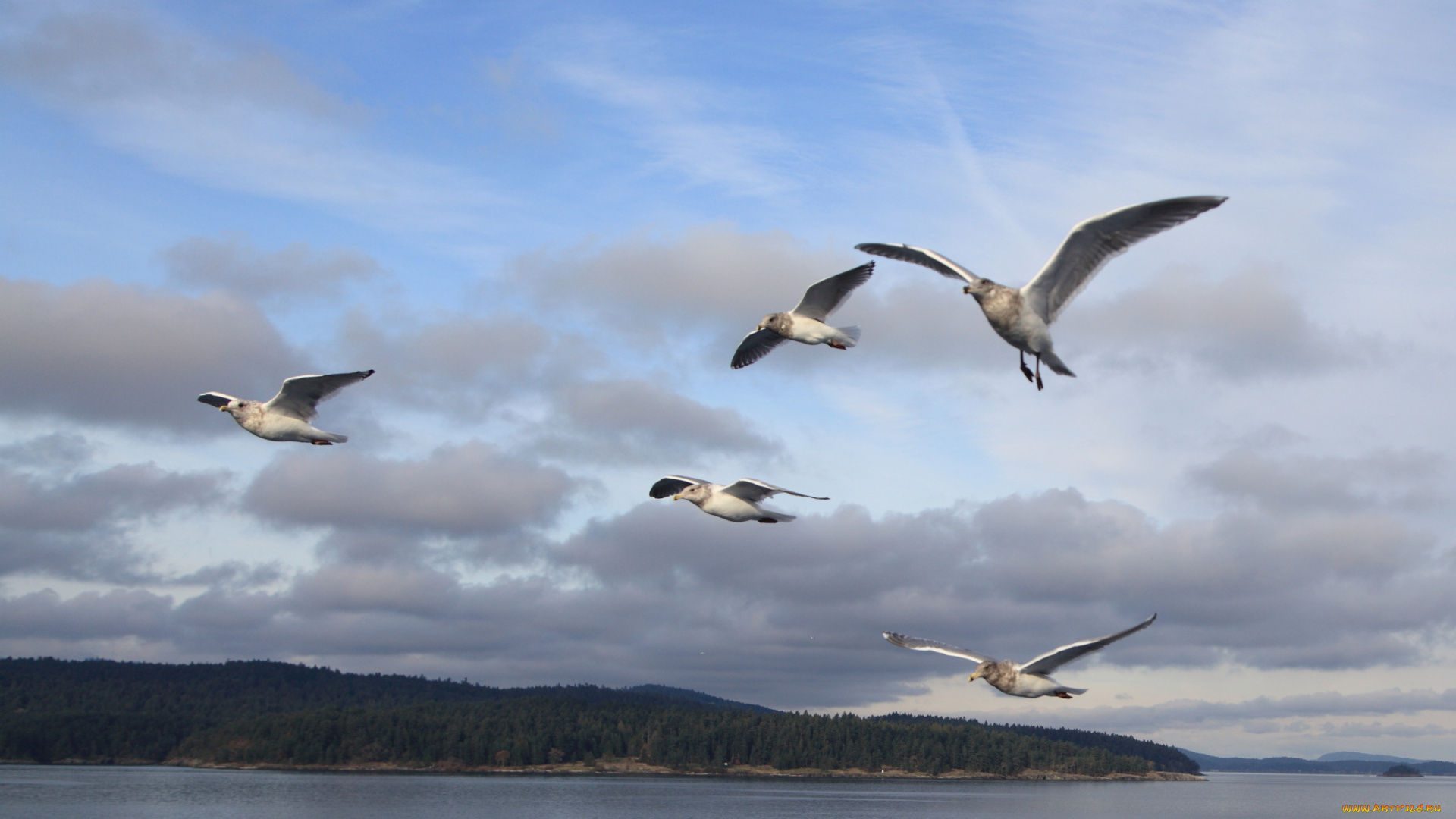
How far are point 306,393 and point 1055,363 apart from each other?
16775 millimetres

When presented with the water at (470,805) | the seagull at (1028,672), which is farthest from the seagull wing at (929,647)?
the water at (470,805)

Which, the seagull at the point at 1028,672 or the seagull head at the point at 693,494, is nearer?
the seagull at the point at 1028,672

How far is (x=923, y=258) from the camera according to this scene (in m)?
23.6

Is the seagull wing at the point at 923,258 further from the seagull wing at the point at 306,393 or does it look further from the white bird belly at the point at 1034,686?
the seagull wing at the point at 306,393

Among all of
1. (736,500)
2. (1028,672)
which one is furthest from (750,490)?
(1028,672)

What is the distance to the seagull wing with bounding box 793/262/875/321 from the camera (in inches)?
1168

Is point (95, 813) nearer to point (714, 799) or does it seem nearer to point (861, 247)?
point (714, 799)

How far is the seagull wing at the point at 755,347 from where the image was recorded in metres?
31.9

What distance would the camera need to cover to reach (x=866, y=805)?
A: 171 m

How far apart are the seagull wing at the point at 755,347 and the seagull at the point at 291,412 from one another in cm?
1000

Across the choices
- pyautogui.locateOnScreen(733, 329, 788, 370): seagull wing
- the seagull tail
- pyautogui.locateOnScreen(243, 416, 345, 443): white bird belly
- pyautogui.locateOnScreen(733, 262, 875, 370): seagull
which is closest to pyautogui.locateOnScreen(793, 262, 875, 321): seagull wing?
pyautogui.locateOnScreen(733, 262, 875, 370): seagull

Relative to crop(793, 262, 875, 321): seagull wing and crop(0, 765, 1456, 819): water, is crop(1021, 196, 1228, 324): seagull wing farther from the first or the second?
crop(0, 765, 1456, 819): water

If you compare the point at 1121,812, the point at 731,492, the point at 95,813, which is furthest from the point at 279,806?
the point at 731,492

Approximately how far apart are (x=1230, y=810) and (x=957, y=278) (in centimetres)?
19246
